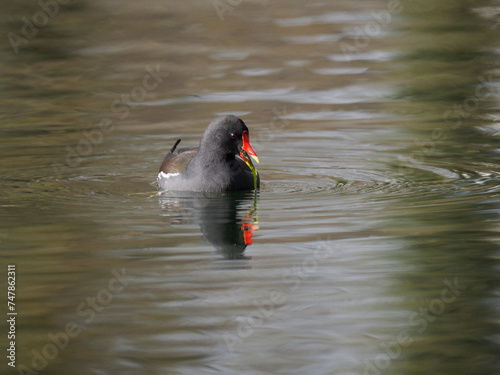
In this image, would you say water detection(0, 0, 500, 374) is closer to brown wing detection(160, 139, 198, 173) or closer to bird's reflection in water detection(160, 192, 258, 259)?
bird's reflection in water detection(160, 192, 258, 259)

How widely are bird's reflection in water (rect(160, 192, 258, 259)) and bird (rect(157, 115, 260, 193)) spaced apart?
0.08 meters

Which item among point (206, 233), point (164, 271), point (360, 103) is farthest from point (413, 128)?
point (164, 271)

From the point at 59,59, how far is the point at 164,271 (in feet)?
37.7

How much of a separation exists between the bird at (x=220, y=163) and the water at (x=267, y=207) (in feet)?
0.58

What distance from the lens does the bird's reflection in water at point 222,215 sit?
7.52m

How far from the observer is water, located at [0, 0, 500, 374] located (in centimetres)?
557

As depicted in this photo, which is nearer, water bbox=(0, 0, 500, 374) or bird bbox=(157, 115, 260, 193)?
water bbox=(0, 0, 500, 374)

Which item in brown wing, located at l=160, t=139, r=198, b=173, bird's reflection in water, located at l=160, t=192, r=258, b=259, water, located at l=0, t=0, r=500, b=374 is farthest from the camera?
brown wing, located at l=160, t=139, r=198, b=173

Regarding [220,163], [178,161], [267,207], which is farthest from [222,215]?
[178,161]

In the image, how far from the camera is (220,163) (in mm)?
9320

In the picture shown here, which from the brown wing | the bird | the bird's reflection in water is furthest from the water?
the brown wing

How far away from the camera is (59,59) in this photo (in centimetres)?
1755

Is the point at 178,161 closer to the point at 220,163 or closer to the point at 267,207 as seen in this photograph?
the point at 220,163

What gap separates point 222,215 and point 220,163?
3.15 ft
